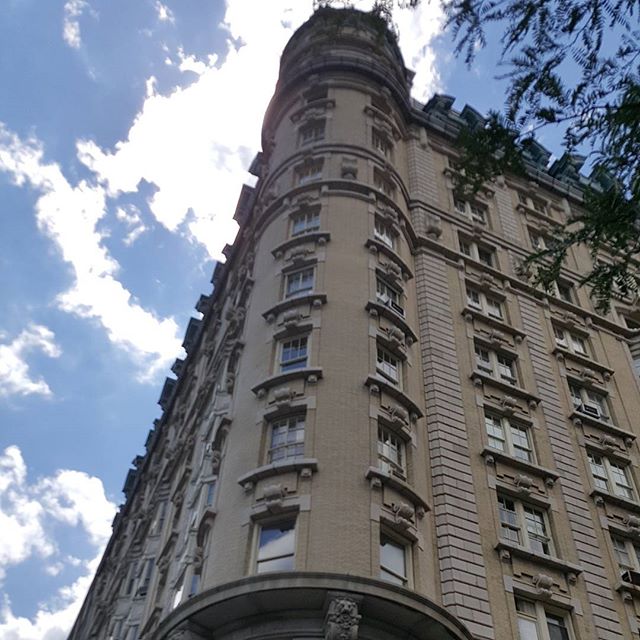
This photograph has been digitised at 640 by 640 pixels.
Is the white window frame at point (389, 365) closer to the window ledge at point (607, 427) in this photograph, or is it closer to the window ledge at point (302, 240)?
the window ledge at point (302, 240)

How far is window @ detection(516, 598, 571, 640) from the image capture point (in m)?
25.0

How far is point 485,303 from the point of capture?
126 feet

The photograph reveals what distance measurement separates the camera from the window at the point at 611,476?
32312 mm

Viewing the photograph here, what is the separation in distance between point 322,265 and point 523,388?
10345 millimetres

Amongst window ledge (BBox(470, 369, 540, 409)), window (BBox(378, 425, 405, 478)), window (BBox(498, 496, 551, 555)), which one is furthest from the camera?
window ledge (BBox(470, 369, 540, 409))

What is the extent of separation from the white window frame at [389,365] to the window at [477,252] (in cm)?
1285

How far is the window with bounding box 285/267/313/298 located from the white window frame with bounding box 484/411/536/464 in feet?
29.1

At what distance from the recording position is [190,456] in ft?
135

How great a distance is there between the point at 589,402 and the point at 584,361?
2.34 metres

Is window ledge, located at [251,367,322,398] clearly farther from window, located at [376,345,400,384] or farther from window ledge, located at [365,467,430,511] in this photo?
window ledge, located at [365,467,430,511]

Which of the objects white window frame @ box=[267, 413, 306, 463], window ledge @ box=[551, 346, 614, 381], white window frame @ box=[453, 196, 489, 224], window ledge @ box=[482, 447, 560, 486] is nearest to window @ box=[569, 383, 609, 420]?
window ledge @ box=[551, 346, 614, 381]

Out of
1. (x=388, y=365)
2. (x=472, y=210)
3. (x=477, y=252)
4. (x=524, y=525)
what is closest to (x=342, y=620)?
(x=524, y=525)

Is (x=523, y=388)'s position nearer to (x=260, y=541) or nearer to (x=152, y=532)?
(x=260, y=541)

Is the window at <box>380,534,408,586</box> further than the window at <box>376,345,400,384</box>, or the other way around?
the window at <box>376,345,400,384</box>
